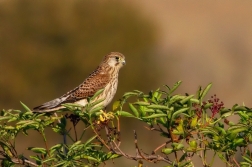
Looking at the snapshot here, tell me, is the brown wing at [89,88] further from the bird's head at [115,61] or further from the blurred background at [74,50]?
the blurred background at [74,50]

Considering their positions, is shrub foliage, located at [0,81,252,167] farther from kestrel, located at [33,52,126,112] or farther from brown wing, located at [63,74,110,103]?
brown wing, located at [63,74,110,103]

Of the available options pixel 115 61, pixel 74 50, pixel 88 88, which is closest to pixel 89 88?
pixel 88 88

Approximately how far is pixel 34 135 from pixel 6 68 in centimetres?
314

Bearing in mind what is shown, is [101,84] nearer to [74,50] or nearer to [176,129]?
[176,129]

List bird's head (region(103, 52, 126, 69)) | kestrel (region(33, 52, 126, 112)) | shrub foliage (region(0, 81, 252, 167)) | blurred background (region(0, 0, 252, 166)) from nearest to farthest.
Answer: shrub foliage (region(0, 81, 252, 167))
kestrel (region(33, 52, 126, 112))
bird's head (region(103, 52, 126, 69))
blurred background (region(0, 0, 252, 166))

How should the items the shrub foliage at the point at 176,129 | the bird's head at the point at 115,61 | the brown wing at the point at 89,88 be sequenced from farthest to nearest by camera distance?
the bird's head at the point at 115,61, the brown wing at the point at 89,88, the shrub foliage at the point at 176,129

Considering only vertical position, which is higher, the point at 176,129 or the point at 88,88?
the point at 88,88

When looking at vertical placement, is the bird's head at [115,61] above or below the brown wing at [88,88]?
above

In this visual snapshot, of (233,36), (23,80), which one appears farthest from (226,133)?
(233,36)

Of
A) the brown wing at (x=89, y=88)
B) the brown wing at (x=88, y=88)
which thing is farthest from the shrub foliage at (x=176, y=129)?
the brown wing at (x=89, y=88)

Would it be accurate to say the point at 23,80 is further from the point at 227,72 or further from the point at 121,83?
the point at 227,72

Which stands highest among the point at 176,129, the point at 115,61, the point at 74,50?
the point at 74,50

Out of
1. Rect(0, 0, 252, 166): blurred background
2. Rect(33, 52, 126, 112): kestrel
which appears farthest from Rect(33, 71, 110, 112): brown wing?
Rect(0, 0, 252, 166): blurred background

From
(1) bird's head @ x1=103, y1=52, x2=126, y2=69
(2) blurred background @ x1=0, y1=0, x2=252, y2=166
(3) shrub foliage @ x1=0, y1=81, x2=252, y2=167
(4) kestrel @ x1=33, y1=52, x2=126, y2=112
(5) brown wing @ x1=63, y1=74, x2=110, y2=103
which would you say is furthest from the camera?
(2) blurred background @ x1=0, y1=0, x2=252, y2=166
